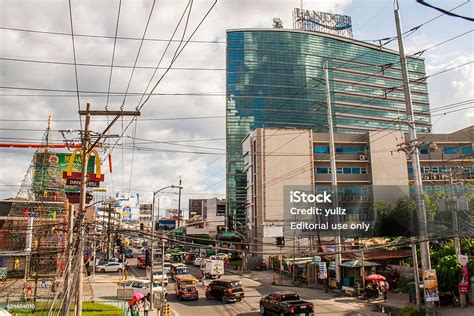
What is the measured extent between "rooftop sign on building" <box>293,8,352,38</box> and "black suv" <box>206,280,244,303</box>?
12045cm

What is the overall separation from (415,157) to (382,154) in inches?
1977

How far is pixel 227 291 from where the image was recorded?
2923cm

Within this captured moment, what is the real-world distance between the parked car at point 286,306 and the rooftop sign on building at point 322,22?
410 feet

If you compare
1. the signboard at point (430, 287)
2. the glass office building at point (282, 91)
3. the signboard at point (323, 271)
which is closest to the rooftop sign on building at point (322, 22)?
the glass office building at point (282, 91)

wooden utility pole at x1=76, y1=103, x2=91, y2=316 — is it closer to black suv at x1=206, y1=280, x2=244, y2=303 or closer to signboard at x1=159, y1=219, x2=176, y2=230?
black suv at x1=206, y1=280, x2=244, y2=303

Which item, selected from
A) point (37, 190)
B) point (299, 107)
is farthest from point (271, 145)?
point (299, 107)

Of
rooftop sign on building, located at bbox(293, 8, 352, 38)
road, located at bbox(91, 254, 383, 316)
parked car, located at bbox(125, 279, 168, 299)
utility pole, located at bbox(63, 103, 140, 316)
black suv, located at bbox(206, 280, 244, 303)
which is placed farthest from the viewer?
rooftop sign on building, located at bbox(293, 8, 352, 38)

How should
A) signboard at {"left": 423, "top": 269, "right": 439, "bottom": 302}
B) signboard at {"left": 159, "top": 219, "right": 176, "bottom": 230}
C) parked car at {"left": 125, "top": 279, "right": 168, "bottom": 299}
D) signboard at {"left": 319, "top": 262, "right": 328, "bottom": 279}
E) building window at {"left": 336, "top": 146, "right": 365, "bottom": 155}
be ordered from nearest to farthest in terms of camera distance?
1. signboard at {"left": 423, "top": 269, "right": 439, "bottom": 302}
2. parked car at {"left": 125, "top": 279, "right": 168, "bottom": 299}
3. signboard at {"left": 319, "top": 262, "right": 328, "bottom": 279}
4. building window at {"left": 336, "top": 146, "right": 365, "bottom": 155}
5. signboard at {"left": 159, "top": 219, "right": 176, "bottom": 230}

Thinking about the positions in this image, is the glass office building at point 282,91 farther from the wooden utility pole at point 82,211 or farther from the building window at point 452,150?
the wooden utility pole at point 82,211

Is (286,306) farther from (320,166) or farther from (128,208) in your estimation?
(128,208)

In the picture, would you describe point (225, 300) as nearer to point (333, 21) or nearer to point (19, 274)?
point (19, 274)

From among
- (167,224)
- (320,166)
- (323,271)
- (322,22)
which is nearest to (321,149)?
(320,166)

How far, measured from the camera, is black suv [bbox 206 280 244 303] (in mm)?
29266

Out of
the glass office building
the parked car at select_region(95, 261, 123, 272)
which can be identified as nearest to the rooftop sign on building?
the glass office building
